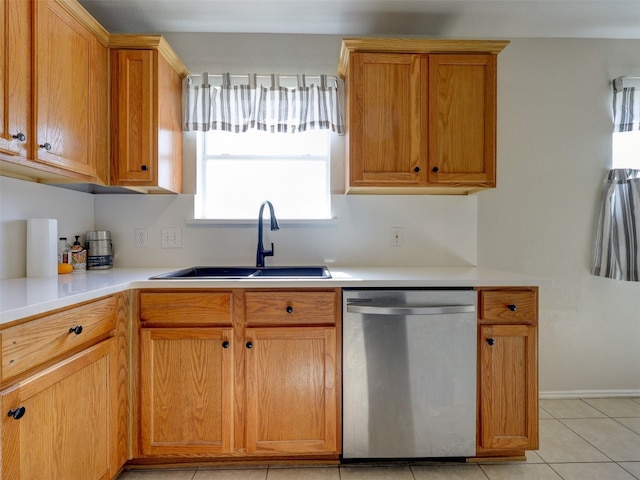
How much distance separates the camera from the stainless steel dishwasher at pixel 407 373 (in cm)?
162

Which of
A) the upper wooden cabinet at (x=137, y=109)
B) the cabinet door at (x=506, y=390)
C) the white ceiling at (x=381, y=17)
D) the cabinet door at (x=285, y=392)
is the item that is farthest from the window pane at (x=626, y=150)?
the upper wooden cabinet at (x=137, y=109)

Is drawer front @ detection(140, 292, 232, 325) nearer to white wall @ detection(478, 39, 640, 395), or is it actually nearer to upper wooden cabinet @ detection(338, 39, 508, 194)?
upper wooden cabinet @ detection(338, 39, 508, 194)

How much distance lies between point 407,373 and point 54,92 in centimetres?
198

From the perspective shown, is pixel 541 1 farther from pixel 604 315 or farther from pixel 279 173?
pixel 604 315

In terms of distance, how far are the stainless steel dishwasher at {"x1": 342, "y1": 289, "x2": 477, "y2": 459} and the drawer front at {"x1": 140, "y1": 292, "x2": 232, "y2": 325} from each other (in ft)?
1.89

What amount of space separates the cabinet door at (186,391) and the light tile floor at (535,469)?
0.15 metres

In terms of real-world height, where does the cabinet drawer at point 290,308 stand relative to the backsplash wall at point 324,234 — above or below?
below

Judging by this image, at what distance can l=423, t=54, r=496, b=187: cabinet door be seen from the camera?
6.30 feet

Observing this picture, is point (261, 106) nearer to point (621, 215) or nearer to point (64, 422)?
point (64, 422)

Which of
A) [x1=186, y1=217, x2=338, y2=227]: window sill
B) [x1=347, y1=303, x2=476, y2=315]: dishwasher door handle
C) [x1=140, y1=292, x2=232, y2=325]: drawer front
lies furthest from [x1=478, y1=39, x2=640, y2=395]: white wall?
[x1=140, y1=292, x2=232, y2=325]: drawer front

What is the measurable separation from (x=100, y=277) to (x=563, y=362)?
2.92m

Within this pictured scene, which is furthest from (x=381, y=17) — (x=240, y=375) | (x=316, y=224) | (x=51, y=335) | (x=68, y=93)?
(x=51, y=335)

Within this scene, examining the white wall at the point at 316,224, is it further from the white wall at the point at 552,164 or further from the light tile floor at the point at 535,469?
the light tile floor at the point at 535,469

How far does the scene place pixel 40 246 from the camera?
1673 mm
